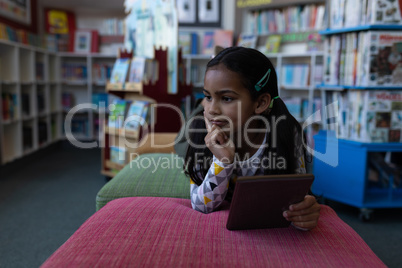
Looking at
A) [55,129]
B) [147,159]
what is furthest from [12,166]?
[147,159]

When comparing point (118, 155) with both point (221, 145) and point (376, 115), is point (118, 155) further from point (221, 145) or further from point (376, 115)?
point (221, 145)

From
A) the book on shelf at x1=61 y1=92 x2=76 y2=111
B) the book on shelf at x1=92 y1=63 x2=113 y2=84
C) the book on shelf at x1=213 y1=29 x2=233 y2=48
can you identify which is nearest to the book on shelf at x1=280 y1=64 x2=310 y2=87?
the book on shelf at x1=213 y1=29 x2=233 y2=48

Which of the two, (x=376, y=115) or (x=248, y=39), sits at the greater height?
(x=248, y=39)

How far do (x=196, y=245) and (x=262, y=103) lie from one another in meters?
0.48

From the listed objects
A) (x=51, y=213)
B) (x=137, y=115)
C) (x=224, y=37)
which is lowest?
(x=51, y=213)

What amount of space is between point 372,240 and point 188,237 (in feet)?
5.38

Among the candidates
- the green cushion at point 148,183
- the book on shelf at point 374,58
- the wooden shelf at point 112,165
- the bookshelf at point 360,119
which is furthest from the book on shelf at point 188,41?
the green cushion at point 148,183

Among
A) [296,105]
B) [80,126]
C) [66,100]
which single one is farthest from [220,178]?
[66,100]

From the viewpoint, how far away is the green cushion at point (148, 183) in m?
1.52

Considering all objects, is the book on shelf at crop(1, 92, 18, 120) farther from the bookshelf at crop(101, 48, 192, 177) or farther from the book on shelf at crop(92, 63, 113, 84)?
the book on shelf at crop(92, 63, 113, 84)

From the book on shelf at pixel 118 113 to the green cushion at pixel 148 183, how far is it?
1.27m

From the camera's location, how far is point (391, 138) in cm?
232

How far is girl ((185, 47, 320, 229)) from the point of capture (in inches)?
39.0

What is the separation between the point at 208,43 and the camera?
190 inches
